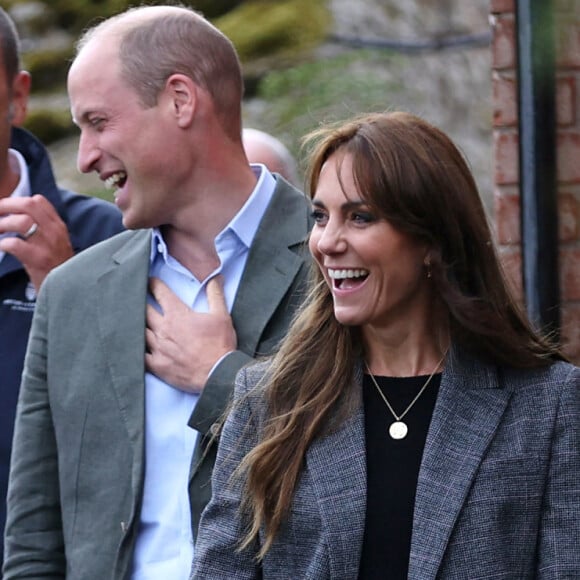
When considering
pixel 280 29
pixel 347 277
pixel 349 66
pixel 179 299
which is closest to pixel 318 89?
pixel 349 66

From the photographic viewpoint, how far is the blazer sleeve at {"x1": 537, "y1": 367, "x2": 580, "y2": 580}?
2740 millimetres

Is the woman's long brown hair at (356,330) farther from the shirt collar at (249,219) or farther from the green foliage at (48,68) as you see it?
the green foliage at (48,68)

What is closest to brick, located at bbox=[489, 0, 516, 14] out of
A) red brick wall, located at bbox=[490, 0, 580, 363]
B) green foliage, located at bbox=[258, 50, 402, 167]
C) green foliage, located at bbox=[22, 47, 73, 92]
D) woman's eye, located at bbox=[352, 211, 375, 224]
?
red brick wall, located at bbox=[490, 0, 580, 363]

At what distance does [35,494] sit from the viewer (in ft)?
11.3

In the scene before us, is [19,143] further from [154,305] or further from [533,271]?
[533,271]

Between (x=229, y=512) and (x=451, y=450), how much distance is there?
468 millimetres

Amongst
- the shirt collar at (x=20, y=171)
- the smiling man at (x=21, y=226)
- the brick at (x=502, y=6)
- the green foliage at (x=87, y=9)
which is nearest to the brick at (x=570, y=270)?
the brick at (x=502, y=6)

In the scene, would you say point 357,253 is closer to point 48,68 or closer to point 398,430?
point 398,430

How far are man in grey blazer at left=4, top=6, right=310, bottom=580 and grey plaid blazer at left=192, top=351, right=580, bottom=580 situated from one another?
38 cm

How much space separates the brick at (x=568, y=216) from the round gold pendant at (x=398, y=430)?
1302 mm

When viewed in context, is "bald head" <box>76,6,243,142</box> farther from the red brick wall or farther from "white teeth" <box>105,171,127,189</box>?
the red brick wall

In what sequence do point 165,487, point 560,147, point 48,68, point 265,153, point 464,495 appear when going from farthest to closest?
point 48,68
point 265,153
point 560,147
point 165,487
point 464,495

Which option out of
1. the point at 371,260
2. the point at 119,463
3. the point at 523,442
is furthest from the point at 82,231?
the point at 523,442

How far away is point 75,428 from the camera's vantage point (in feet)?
11.2
